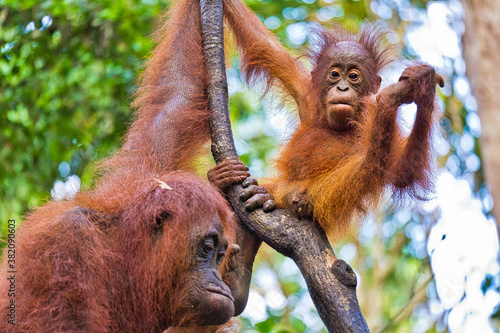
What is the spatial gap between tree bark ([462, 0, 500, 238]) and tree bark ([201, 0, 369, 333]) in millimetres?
3344

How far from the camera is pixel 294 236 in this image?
2.75 metres

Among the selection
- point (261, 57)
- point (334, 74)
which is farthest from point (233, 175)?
point (261, 57)

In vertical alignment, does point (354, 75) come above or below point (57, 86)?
above

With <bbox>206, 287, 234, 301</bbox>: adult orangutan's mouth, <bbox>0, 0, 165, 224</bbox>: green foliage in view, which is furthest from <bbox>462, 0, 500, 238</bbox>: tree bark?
<bbox>206, 287, 234, 301</bbox>: adult orangutan's mouth

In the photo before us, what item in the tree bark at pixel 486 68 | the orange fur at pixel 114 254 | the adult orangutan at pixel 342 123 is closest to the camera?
the orange fur at pixel 114 254

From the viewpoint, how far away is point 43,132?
17.8 feet

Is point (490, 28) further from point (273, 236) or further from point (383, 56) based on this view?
point (273, 236)

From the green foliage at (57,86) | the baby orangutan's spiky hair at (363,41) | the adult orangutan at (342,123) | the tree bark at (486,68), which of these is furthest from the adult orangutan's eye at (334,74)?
the tree bark at (486,68)

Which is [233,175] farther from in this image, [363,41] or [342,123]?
[363,41]

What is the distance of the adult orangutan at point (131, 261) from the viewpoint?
2.39m

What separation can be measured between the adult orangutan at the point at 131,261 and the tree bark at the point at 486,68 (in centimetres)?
353

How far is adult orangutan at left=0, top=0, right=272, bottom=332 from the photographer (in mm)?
2391

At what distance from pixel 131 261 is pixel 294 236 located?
30.6 inches

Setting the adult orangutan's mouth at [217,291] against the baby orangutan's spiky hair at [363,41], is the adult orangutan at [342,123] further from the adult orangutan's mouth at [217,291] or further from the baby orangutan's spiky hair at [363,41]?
the adult orangutan's mouth at [217,291]
